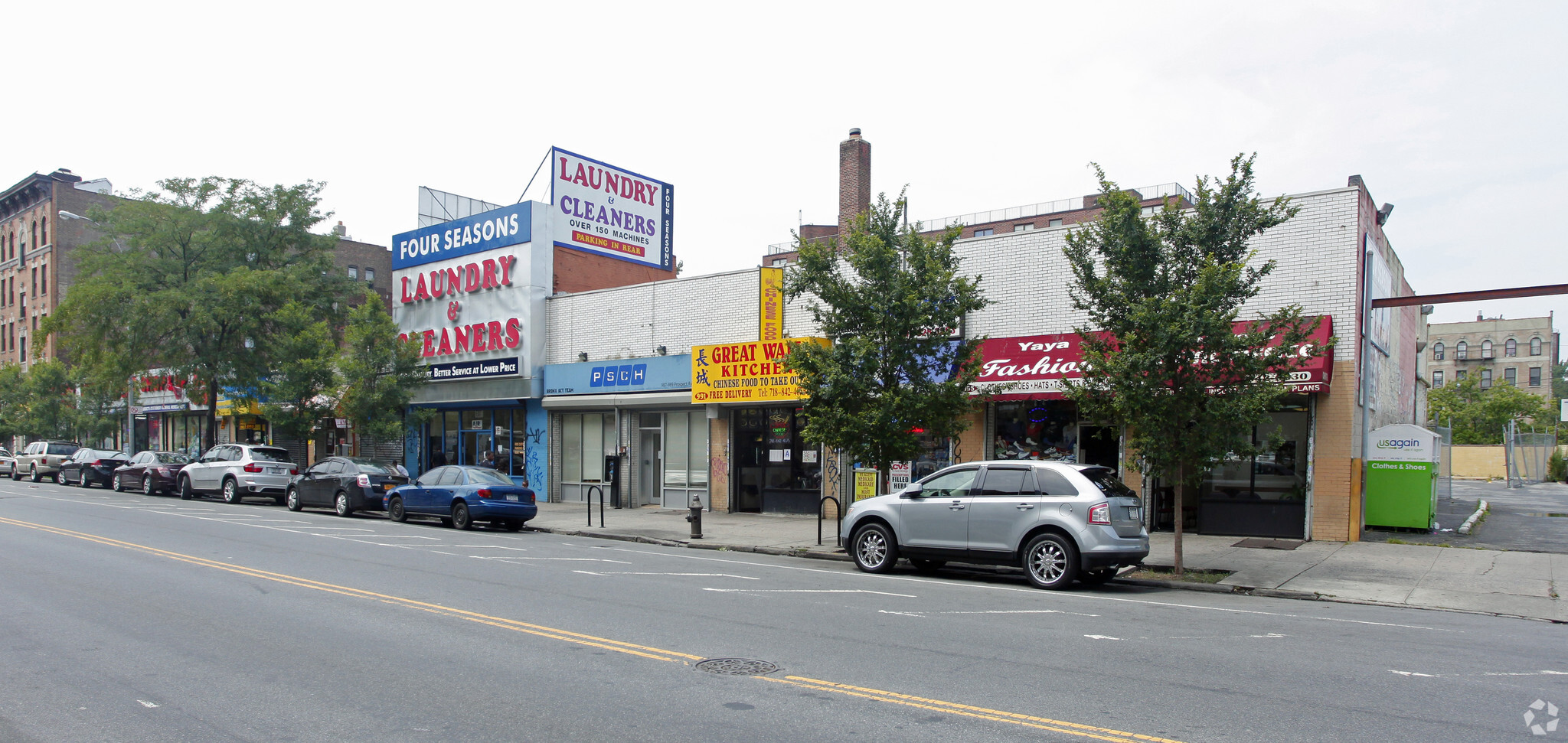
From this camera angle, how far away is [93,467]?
3403 cm

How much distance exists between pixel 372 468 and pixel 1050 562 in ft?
56.4

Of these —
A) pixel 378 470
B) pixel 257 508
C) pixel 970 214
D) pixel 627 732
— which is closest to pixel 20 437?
pixel 257 508

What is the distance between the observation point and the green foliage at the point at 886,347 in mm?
15141

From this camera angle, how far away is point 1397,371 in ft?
72.1

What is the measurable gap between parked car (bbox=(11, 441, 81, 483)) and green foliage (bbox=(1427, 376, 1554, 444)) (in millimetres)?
72698

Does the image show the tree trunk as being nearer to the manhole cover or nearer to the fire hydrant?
the manhole cover

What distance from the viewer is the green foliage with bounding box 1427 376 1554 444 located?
63469 mm

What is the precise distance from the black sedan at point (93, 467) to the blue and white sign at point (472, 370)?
1311 centimetres

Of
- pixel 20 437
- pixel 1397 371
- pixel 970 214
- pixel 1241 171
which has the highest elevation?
pixel 970 214

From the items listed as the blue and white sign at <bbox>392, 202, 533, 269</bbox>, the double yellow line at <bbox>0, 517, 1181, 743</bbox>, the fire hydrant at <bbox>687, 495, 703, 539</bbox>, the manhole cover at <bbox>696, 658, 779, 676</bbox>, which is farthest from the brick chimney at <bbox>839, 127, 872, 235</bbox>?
the manhole cover at <bbox>696, 658, 779, 676</bbox>

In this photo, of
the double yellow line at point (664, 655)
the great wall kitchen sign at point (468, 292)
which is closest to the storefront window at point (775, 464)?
the great wall kitchen sign at point (468, 292)

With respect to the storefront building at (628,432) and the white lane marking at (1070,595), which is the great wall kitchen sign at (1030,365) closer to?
the white lane marking at (1070,595)

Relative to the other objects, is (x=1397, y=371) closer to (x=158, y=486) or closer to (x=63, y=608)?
(x=63, y=608)

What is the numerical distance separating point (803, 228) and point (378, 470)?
4872cm
